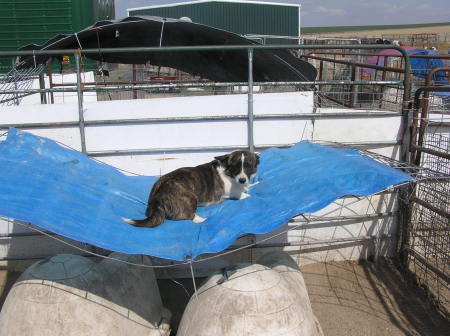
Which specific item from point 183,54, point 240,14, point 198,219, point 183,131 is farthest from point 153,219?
point 240,14

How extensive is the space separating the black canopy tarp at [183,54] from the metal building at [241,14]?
21360mm

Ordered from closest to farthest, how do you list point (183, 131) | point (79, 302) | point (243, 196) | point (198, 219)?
point (79, 302) < point (198, 219) < point (243, 196) < point (183, 131)

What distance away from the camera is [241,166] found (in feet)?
15.2

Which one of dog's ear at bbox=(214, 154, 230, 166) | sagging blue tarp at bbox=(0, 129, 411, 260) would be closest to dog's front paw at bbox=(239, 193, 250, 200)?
sagging blue tarp at bbox=(0, 129, 411, 260)

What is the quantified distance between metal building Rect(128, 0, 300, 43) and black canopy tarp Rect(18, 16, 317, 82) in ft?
70.1

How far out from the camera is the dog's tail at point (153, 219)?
409 centimetres

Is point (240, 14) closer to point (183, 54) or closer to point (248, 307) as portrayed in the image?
point (183, 54)

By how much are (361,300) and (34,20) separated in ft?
38.1

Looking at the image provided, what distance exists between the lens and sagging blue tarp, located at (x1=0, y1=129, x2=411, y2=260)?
12.1ft

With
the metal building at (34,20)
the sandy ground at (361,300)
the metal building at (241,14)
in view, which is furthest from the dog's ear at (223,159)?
the metal building at (241,14)

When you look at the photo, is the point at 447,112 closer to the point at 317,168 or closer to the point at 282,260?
the point at 317,168

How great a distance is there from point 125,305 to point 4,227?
251 centimetres

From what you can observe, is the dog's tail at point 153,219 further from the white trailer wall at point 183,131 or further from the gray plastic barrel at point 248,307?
the white trailer wall at point 183,131

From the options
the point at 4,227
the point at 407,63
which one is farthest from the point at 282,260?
the point at 4,227
